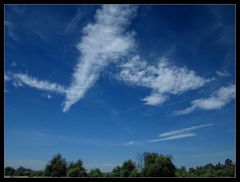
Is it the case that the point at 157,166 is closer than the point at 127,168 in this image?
No

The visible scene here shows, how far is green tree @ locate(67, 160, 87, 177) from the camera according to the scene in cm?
1179

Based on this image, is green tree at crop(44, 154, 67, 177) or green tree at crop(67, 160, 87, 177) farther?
green tree at crop(67, 160, 87, 177)

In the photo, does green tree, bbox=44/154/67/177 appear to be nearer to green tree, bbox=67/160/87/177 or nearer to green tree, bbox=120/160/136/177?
green tree, bbox=67/160/87/177

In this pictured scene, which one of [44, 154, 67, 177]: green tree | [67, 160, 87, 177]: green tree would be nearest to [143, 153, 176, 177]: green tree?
[67, 160, 87, 177]: green tree

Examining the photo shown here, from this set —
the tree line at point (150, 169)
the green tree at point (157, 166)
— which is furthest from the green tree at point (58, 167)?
the green tree at point (157, 166)

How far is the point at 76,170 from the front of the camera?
39.1ft

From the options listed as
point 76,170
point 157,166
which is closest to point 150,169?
point 157,166

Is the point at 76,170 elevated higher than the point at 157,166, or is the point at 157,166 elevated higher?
the point at 76,170

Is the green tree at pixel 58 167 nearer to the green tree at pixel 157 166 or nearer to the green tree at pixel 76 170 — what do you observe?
the green tree at pixel 76 170

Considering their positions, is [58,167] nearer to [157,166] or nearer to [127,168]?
[127,168]
